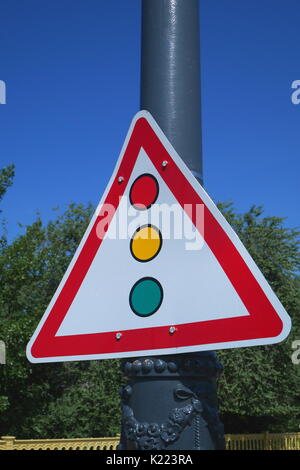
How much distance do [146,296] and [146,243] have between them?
174mm

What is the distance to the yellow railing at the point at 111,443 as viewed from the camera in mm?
10305

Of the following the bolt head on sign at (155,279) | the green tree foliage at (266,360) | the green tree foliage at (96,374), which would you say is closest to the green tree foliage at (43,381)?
the green tree foliage at (96,374)

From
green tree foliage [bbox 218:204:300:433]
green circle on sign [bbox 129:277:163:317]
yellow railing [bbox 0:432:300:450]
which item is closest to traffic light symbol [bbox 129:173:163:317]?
green circle on sign [bbox 129:277:163:317]

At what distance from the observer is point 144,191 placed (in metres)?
1.87

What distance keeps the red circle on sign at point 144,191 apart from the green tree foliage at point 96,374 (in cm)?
1269

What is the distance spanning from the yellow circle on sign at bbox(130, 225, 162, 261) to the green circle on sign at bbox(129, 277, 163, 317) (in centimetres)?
8

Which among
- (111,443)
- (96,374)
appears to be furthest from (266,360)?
(111,443)

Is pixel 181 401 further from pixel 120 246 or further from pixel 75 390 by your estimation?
pixel 75 390

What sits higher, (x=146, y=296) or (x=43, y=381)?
(x=146, y=296)

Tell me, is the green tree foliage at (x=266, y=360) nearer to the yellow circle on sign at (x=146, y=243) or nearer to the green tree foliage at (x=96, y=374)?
the green tree foliage at (x=96, y=374)

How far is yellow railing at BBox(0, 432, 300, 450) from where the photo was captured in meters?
10.3

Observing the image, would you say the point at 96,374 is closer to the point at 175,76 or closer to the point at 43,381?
the point at 43,381

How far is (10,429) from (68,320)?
58.8ft

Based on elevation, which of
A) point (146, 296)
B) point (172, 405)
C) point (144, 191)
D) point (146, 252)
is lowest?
point (172, 405)
